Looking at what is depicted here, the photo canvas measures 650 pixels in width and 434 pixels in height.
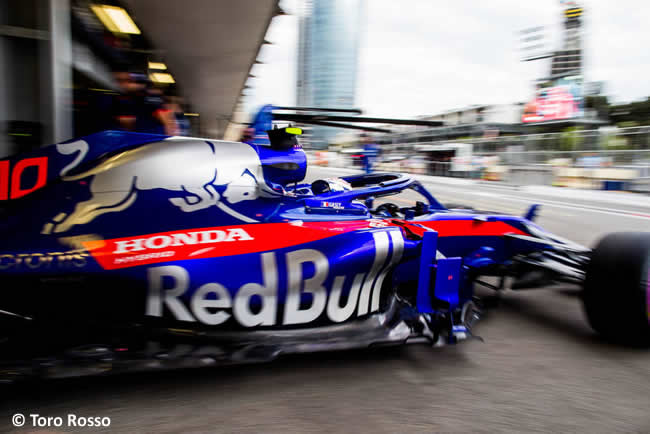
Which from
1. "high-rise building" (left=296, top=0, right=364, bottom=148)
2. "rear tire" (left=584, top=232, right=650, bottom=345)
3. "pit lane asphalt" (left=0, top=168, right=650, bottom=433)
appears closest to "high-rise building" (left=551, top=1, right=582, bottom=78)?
"high-rise building" (left=296, top=0, right=364, bottom=148)

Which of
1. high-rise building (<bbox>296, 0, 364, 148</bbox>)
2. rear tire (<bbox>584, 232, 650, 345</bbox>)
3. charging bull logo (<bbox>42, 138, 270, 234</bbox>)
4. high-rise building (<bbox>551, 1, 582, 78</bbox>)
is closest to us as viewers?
charging bull logo (<bbox>42, 138, 270, 234</bbox>)

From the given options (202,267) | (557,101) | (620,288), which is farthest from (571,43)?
(202,267)

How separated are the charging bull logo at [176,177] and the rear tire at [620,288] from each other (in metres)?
2.04

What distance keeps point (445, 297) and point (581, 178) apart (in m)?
16.0

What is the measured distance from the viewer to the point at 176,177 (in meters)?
2.12

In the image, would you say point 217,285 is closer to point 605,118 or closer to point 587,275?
point 587,275

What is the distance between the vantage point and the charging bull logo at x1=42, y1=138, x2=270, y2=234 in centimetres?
198

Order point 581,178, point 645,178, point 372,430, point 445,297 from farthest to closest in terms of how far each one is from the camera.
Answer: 1. point 581,178
2. point 645,178
3. point 445,297
4. point 372,430

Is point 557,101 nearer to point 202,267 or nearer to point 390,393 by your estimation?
point 390,393

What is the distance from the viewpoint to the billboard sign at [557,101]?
35.3m

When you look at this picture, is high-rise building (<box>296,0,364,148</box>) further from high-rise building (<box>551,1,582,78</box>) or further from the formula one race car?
high-rise building (<box>551,1,582,78</box>)

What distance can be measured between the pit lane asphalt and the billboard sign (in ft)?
129

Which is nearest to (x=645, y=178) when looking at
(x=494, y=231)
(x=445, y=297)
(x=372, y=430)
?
(x=494, y=231)

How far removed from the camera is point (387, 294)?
2330 mm
